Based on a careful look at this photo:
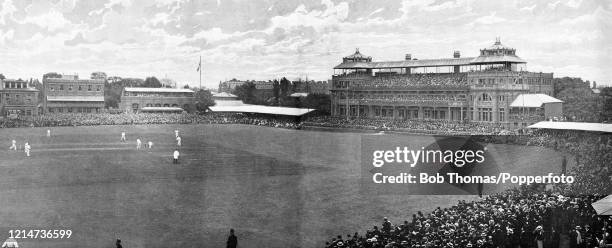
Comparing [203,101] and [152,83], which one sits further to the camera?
[203,101]

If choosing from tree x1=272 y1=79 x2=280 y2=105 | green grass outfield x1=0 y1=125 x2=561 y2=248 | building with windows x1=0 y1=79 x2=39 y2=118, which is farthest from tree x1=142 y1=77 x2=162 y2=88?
tree x1=272 y1=79 x2=280 y2=105

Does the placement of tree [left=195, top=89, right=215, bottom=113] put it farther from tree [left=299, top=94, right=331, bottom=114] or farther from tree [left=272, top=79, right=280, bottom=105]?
tree [left=299, top=94, right=331, bottom=114]

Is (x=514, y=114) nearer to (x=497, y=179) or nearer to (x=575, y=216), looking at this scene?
(x=497, y=179)

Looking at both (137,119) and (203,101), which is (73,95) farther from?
(203,101)

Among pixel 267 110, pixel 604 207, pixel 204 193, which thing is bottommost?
pixel 204 193

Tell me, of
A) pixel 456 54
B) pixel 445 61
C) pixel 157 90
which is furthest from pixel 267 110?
pixel 456 54

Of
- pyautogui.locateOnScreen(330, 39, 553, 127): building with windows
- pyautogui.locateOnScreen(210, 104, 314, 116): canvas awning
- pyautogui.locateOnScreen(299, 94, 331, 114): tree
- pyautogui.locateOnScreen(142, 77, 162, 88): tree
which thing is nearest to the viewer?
pyautogui.locateOnScreen(330, 39, 553, 127): building with windows

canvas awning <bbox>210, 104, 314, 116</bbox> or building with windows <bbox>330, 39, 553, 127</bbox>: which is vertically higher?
building with windows <bbox>330, 39, 553, 127</bbox>
